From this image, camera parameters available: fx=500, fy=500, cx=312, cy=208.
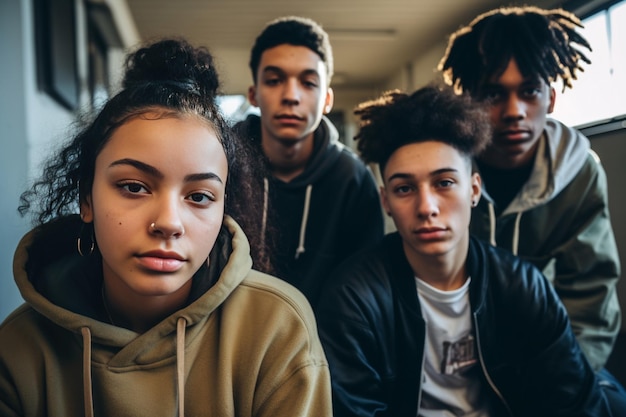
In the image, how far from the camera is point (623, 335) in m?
1.82

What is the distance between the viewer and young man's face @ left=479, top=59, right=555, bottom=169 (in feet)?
4.97

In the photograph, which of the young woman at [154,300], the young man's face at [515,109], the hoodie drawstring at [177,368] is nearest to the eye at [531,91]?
the young man's face at [515,109]

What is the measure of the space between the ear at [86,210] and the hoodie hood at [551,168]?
42.4 inches

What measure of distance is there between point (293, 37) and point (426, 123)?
66 centimetres

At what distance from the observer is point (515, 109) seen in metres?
1.50

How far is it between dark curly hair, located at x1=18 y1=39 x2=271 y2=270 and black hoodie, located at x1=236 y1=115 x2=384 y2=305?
554 mm

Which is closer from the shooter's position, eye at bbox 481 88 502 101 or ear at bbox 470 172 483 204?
ear at bbox 470 172 483 204

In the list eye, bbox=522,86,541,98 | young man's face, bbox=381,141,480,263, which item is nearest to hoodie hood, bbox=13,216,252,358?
young man's face, bbox=381,141,480,263

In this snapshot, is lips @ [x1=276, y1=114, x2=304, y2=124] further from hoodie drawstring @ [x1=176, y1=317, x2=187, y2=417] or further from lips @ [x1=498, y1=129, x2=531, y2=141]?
hoodie drawstring @ [x1=176, y1=317, x2=187, y2=417]

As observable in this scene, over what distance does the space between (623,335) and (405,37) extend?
396 cm

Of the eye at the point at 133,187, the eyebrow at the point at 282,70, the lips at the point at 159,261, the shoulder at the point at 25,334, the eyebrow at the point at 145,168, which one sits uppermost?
the eyebrow at the point at 282,70

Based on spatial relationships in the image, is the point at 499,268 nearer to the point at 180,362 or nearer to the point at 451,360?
the point at 451,360

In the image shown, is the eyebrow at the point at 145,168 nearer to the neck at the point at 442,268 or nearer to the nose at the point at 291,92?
the neck at the point at 442,268

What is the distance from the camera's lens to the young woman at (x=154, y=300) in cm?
84
